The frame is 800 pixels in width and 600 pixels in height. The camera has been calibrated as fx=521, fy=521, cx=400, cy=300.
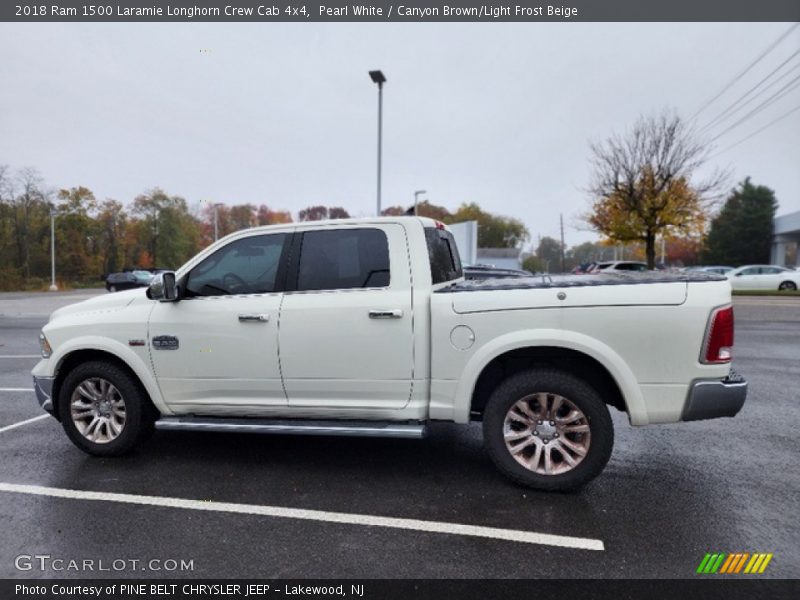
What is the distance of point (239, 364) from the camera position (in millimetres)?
4203

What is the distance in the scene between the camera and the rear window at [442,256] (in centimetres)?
425

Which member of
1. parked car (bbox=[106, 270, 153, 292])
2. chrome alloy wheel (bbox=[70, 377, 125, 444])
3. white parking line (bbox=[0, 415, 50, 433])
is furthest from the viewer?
parked car (bbox=[106, 270, 153, 292])

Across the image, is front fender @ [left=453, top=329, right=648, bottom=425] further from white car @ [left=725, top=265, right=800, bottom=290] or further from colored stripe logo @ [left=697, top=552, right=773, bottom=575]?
white car @ [left=725, top=265, right=800, bottom=290]

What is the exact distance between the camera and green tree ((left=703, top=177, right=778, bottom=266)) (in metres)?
53.0

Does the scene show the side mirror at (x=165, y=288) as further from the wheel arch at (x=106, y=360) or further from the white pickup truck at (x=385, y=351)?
the wheel arch at (x=106, y=360)

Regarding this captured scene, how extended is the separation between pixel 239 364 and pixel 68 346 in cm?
156

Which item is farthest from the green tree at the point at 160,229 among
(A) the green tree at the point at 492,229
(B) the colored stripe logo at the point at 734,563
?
(B) the colored stripe logo at the point at 734,563

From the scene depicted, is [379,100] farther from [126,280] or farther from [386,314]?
[126,280]

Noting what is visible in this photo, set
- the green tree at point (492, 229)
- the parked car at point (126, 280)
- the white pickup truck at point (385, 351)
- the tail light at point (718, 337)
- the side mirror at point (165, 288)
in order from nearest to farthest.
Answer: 1. the tail light at point (718, 337)
2. the white pickup truck at point (385, 351)
3. the side mirror at point (165, 288)
4. the parked car at point (126, 280)
5. the green tree at point (492, 229)

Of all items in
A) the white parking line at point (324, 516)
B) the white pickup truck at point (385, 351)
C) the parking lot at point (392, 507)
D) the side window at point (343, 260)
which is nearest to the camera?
the parking lot at point (392, 507)

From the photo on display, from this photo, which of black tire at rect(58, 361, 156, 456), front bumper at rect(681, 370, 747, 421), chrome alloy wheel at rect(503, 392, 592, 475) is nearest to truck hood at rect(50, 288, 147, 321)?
black tire at rect(58, 361, 156, 456)

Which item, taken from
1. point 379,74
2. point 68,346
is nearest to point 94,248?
point 379,74

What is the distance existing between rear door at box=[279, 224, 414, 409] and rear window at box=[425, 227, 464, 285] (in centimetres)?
27

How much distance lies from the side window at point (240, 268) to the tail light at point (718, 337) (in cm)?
322
